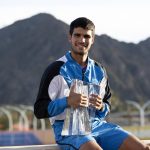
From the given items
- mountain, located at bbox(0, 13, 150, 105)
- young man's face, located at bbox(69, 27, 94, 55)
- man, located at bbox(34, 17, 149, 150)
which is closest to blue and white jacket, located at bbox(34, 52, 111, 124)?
man, located at bbox(34, 17, 149, 150)

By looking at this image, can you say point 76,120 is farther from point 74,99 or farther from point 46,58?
point 46,58

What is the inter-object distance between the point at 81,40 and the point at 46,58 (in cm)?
13777

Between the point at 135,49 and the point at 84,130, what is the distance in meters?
147

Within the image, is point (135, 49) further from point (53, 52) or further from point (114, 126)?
point (114, 126)

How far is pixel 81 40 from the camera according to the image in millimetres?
4930

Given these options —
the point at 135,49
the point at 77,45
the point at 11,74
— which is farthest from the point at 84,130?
the point at 135,49

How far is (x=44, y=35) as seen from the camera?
156250 mm

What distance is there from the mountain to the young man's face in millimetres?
123133

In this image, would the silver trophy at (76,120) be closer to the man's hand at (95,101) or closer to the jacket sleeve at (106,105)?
the man's hand at (95,101)

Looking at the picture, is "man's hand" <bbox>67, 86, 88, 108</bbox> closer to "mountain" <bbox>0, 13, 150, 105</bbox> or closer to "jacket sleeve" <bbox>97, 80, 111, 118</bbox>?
"jacket sleeve" <bbox>97, 80, 111, 118</bbox>

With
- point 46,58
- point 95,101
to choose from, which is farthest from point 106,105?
point 46,58

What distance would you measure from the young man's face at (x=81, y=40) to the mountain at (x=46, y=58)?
123 metres

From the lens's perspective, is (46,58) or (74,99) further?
(46,58)

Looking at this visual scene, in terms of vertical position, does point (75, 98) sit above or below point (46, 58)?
below
